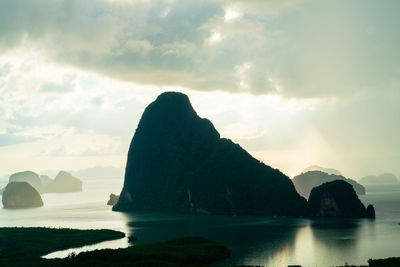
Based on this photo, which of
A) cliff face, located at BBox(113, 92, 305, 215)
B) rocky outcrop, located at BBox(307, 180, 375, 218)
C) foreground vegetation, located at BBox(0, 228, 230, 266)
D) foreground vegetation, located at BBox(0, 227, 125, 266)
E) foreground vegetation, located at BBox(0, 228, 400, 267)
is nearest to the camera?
foreground vegetation, located at BBox(0, 228, 400, 267)

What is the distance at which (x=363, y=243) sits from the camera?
275 feet

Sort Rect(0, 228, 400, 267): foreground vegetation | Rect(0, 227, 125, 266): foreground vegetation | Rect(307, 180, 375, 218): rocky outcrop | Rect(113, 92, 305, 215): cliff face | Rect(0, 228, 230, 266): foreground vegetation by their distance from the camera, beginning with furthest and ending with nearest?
Rect(113, 92, 305, 215): cliff face, Rect(307, 180, 375, 218): rocky outcrop, Rect(0, 227, 125, 266): foreground vegetation, Rect(0, 228, 230, 266): foreground vegetation, Rect(0, 228, 400, 267): foreground vegetation

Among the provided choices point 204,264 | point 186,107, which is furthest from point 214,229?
point 186,107

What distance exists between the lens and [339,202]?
13262 cm

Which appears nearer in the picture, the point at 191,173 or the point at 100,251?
the point at 100,251

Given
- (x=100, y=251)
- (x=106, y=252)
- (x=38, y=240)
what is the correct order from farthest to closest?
(x=38, y=240) → (x=100, y=251) → (x=106, y=252)

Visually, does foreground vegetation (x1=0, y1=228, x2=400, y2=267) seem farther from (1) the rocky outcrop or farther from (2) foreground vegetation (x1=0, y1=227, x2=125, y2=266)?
(1) the rocky outcrop

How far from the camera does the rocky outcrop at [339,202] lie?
13088 centimetres

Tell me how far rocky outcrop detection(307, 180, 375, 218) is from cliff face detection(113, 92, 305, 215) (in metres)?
8.51

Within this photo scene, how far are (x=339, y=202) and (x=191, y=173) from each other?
173 feet

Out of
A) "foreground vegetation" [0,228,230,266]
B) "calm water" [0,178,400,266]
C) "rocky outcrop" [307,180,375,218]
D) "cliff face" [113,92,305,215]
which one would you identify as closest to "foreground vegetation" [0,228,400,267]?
"foreground vegetation" [0,228,230,266]

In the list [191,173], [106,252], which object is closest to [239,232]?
[106,252]

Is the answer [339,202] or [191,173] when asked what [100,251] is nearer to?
[339,202]

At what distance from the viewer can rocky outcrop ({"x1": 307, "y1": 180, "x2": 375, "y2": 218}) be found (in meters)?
131
